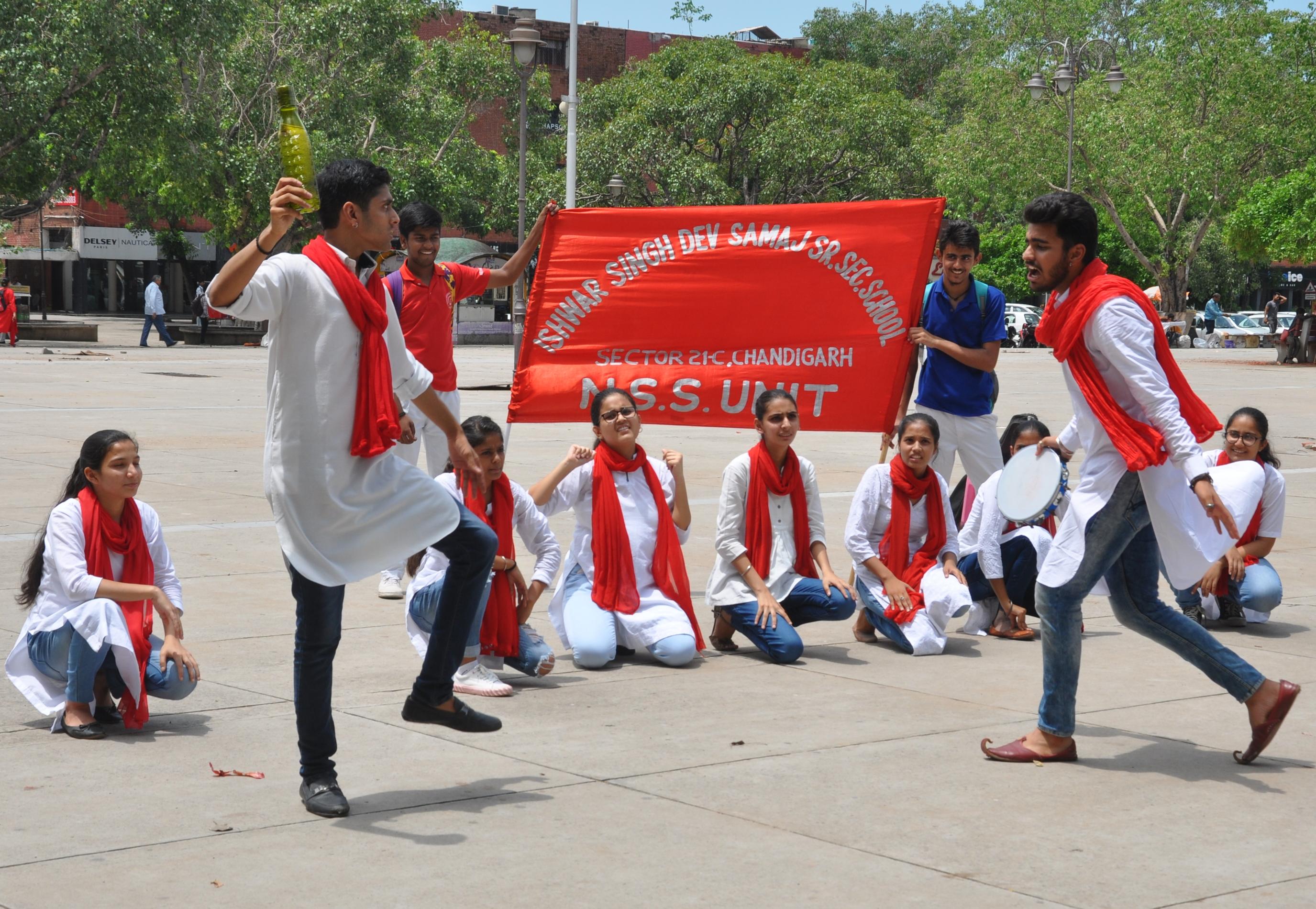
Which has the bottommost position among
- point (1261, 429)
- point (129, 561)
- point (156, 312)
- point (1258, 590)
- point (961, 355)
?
point (156, 312)

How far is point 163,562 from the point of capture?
17.5 feet

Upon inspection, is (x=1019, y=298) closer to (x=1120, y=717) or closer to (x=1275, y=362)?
(x=1275, y=362)

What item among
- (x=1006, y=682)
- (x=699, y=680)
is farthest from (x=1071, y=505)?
(x=699, y=680)

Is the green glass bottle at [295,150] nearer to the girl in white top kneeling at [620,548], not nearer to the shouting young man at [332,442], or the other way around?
the shouting young man at [332,442]

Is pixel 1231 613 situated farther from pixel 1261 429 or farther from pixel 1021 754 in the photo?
pixel 1021 754

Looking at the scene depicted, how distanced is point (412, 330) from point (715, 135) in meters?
38.2

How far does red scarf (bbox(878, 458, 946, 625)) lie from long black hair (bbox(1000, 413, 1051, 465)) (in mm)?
527

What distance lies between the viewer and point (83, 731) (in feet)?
16.2

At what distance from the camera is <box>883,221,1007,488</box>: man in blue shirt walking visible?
7406mm

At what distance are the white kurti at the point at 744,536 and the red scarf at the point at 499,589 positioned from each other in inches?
37.8

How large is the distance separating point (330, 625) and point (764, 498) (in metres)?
2.76

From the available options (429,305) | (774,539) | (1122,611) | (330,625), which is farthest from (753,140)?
(330,625)

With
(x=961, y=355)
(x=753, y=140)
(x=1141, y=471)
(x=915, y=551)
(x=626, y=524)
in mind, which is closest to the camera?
(x=1141, y=471)

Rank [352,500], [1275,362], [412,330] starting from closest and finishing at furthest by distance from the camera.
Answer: [352,500]
[412,330]
[1275,362]
